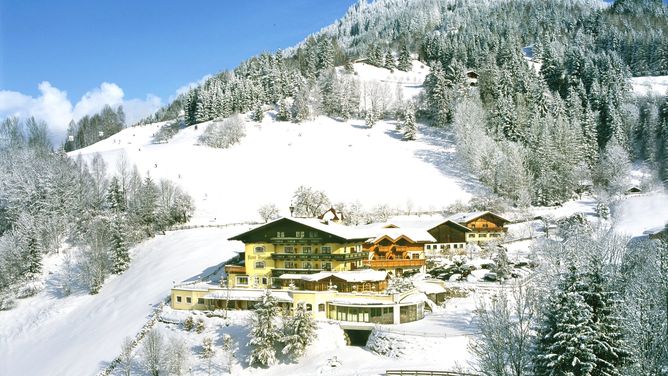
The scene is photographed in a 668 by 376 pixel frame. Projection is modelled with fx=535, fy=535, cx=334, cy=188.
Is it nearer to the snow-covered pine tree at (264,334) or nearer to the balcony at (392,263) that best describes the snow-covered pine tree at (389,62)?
the balcony at (392,263)

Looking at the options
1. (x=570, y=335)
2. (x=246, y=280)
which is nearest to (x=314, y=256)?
(x=246, y=280)

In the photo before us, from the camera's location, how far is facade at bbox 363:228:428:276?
55531mm

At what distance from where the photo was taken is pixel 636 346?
74.5 feet

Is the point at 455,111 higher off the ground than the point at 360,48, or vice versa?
the point at 360,48

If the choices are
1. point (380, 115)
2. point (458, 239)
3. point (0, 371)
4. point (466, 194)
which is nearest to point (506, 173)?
point (466, 194)

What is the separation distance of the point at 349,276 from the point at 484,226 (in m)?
28.4

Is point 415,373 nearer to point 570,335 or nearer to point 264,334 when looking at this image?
point 264,334

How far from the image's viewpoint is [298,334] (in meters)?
39.1

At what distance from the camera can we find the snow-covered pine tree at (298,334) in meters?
38.7

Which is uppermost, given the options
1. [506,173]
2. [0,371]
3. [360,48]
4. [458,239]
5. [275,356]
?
[360,48]

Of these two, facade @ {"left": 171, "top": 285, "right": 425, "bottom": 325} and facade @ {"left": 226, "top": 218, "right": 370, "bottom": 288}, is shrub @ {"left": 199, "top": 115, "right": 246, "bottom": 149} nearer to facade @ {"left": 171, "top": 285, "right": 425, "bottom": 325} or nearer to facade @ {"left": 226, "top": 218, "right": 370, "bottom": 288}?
facade @ {"left": 226, "top": 218, "right": 370, "bottom": 288}

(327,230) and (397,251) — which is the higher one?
(327,230)

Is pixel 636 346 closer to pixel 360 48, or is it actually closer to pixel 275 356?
pixel 275 356

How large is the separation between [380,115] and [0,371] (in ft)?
312
